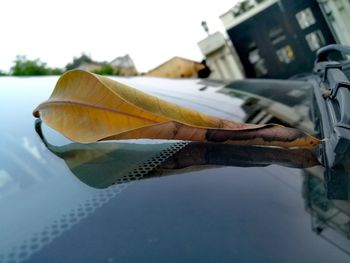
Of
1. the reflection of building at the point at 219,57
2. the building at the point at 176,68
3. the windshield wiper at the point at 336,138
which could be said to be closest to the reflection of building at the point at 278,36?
the reflection of building at the point at 219,57

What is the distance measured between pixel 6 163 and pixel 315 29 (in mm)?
9702

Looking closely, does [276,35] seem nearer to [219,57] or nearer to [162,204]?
[219,57]

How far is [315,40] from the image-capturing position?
9.28 m

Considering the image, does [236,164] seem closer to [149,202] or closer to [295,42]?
[149,202]

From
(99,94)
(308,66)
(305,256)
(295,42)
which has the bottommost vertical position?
(308,66)

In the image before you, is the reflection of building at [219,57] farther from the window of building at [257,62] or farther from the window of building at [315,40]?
the window of building at [315,40]

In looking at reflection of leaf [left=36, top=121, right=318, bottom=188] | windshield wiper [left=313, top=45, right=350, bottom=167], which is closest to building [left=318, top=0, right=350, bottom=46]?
windshield wiper [left=313, top=45, right=350, bottom=167]

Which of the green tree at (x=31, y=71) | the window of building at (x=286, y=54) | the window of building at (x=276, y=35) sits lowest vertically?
the window of building at (x=286, y=54)

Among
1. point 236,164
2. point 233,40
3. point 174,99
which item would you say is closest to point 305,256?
Answer: point 236,164

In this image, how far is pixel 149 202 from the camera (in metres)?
0.52

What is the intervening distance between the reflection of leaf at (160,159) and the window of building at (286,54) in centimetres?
976

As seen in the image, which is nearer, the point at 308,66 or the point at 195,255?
the point at 195,255

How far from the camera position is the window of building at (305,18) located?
30.2 feet

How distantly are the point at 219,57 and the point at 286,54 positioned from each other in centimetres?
257
